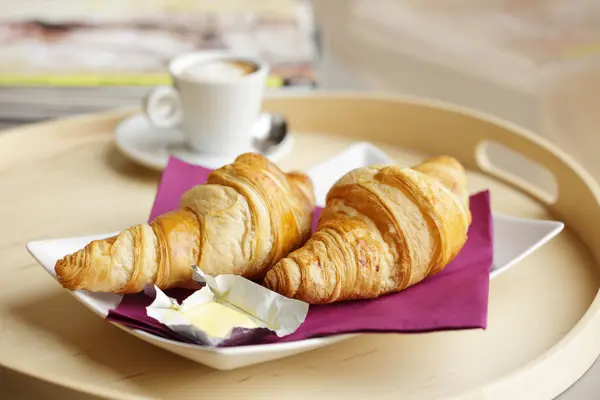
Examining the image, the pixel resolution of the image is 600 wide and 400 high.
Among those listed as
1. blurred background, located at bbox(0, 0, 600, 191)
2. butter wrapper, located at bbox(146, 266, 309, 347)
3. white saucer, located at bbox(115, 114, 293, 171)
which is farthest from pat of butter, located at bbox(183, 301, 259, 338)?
blurred background, located at bbox(0, 0, 600, 191)

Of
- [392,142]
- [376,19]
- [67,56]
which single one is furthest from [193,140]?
[376,19]

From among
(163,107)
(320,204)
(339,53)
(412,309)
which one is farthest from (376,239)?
(339,53)

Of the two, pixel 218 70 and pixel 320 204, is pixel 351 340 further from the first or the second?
pixel 218 70

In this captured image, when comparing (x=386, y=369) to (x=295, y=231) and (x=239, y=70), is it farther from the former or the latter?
(x=239, y=70)

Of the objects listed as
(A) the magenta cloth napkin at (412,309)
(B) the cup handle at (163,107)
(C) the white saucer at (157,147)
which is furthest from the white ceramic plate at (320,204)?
(B) the cup handle at (163,107)

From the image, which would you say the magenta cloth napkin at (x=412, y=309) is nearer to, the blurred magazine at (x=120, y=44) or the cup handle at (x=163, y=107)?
the cup handle at (x=163, y=107)

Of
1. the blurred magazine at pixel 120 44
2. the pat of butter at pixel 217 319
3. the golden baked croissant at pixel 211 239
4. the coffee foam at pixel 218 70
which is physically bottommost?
the blurred magazine at pixel 120 44
